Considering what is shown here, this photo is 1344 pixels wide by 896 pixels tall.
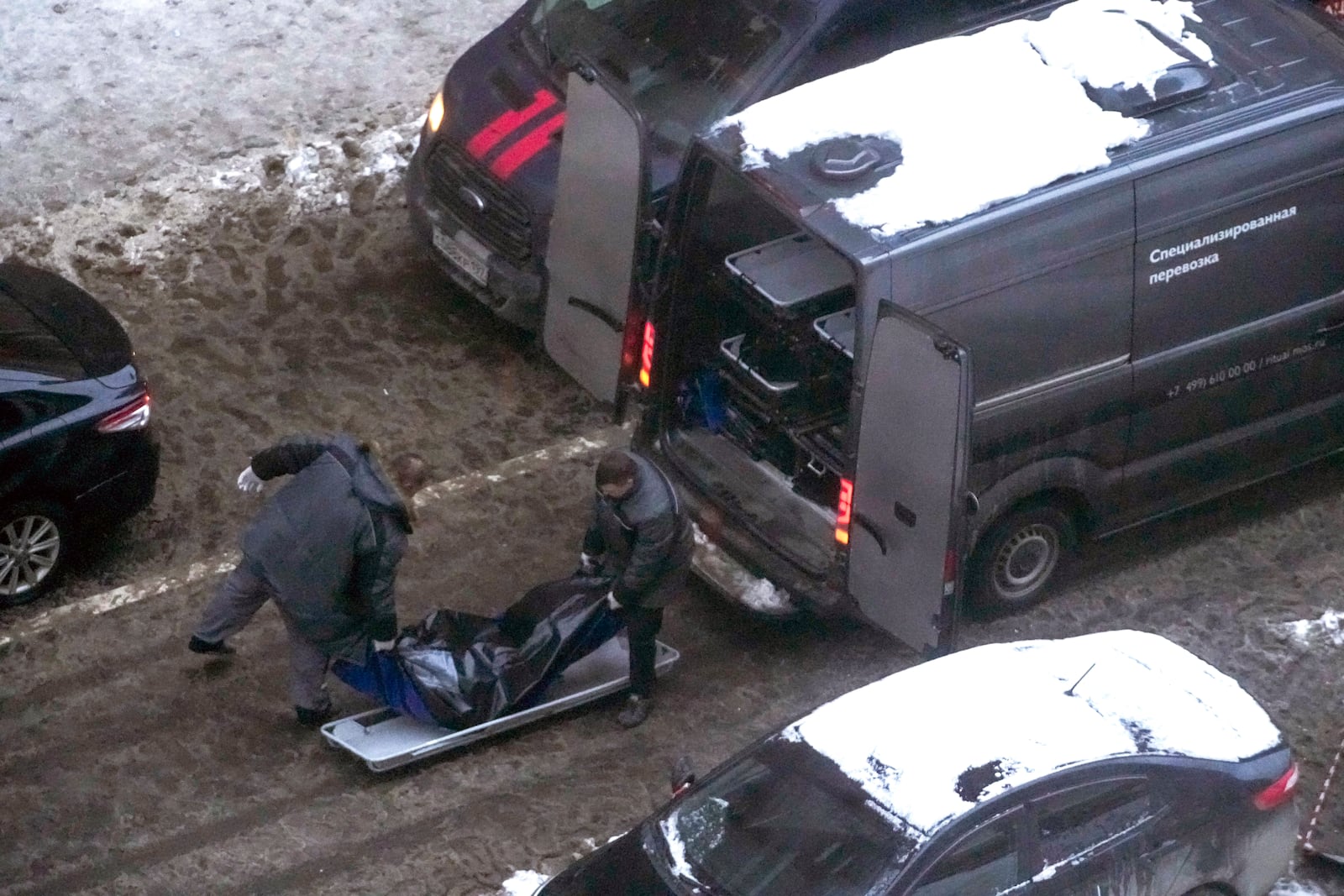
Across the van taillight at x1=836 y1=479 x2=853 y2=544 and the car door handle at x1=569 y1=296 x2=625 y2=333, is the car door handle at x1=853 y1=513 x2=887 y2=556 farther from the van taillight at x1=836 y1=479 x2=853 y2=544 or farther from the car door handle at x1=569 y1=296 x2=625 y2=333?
the car door handle at x1=569 y1=296 x2=625 y2=333

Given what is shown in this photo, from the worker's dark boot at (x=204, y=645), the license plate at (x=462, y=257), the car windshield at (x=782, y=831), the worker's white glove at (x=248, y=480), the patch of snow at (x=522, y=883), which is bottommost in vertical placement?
the patch of snow at (x=522, y=883)

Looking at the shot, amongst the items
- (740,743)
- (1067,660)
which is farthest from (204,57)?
(1067,660)

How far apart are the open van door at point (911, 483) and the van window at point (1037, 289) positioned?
37cm

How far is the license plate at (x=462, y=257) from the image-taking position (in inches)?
363

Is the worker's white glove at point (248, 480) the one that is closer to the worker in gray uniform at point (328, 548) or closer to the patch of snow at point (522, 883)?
the worker in gray uniform at point (328, 548)

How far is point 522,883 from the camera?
261 inches

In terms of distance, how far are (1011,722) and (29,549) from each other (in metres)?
4.36

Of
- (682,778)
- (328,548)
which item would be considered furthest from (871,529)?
(328,548)

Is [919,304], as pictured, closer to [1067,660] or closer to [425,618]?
[1067,660]

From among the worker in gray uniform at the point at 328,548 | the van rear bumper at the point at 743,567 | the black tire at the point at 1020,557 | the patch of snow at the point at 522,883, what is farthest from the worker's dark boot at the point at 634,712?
the black tire at the point at 1020,557

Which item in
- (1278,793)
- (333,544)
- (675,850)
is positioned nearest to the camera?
(675,850)

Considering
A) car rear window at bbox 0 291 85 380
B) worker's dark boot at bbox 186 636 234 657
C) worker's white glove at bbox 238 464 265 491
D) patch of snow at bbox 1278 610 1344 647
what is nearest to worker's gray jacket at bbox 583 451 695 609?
worker's white glove at bbox 238 464 265 491

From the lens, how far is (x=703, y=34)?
30.1 feet

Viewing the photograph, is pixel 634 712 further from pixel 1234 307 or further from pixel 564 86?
pixel 564 86
